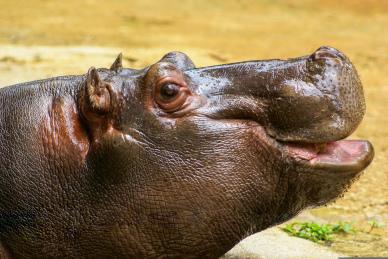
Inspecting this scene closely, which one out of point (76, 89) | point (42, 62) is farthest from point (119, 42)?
point (76, 89)

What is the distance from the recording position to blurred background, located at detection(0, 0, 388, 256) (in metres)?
6.75

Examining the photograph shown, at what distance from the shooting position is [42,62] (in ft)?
31.2

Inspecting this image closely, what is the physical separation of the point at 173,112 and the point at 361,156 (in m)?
0.84

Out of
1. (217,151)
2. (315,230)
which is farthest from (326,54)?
(315,230)

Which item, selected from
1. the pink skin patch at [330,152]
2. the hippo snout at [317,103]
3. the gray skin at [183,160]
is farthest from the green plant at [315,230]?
the hippo snout at [317,103]

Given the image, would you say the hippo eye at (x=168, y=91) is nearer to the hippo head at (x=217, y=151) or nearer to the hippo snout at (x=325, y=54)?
the hippo head at (x=217, y=151)

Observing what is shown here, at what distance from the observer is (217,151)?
3869 millimetres

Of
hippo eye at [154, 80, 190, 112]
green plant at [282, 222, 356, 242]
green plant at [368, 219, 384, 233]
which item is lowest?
green plant at [368, 219, 384, 233]

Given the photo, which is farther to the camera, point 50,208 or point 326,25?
point 326,25

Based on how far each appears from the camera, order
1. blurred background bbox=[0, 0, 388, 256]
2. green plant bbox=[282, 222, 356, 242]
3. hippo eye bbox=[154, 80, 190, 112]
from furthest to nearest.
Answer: blurred background bbox=[0, 0, 388, 256], green plant bbox=[282, 222, 356, 242], hippo eye bbox=[154, 80, 190, 112]

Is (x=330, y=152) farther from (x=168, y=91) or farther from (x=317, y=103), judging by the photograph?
(x=168, y=91)

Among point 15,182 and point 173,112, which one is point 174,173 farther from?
point 15,182

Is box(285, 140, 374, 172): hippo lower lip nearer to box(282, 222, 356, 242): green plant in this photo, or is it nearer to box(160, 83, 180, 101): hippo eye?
box(160, 83, 180, 101): hippo eye

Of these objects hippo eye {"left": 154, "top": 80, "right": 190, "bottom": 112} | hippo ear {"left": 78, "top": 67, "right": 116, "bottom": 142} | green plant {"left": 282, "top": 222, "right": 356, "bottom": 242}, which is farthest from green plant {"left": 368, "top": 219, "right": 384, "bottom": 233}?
hippo ear {"left": 78, "top": 67, "right": 116, "bottom": 142}
